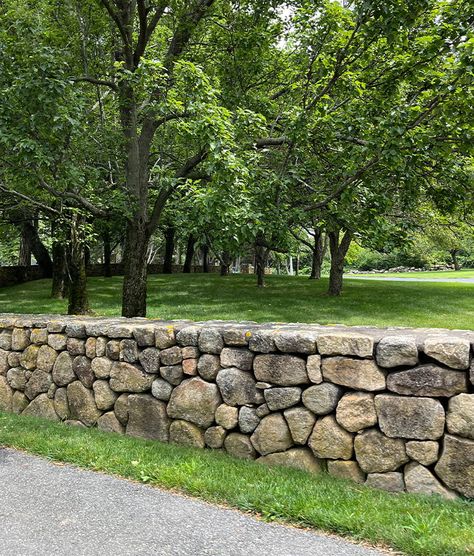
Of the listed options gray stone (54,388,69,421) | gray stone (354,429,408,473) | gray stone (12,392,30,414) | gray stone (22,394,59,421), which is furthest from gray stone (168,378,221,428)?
gray stone (12,392,30,414)

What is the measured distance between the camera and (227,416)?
436 cm

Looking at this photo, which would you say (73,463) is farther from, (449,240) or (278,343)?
(449,240)

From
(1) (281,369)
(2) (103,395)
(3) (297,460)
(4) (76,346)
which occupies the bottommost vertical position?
(3) (297,460)

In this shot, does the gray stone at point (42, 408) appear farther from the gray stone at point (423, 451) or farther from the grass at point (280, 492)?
the gray stone at point (423, 451)

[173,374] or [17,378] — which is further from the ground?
[173,374]

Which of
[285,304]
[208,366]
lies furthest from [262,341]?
[285,304]

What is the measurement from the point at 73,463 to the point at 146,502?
1130 mm

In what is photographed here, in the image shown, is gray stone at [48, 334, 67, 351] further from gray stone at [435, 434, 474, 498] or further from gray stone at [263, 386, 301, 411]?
gray stone at [435, 434, 474, 498]

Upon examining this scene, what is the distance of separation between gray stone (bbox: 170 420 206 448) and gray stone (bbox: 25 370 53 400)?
191 cm

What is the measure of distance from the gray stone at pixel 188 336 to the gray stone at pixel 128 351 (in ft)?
1.84

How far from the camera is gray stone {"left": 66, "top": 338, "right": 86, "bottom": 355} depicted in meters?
5.46

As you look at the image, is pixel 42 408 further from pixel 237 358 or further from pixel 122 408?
pixel 237 358

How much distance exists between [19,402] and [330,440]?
13.5 feet

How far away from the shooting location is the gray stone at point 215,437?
4414 mm
